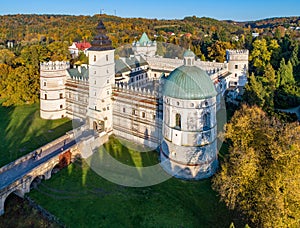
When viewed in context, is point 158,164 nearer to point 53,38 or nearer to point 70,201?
point 70,201

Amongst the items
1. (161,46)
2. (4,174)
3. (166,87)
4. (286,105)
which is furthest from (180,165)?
(161,46)

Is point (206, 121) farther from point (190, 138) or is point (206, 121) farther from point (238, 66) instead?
point (238, 66)

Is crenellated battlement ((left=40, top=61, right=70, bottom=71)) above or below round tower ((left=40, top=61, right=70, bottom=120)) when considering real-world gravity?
above

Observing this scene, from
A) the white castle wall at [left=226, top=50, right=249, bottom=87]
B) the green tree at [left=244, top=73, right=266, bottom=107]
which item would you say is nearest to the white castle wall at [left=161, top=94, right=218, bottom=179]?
the green tree at [left=244, top=73, right=266, bottom=107]

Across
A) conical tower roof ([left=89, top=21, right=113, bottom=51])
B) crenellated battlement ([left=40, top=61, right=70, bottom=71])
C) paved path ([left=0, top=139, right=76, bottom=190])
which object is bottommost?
paved path ([left=0, top=139, right=76, bottom=190])

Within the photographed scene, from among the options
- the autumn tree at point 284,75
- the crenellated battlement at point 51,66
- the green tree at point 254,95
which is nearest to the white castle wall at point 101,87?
the crenellated battlement at point 51,66

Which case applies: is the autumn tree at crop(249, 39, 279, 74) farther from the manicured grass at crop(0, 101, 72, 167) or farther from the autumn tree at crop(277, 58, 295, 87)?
the manicured grass at crop(0, 101, 72, 167)

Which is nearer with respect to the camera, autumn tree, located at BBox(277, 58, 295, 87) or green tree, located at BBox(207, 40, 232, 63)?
autumn tree, located at BBox(277, 58, 295, 87)
